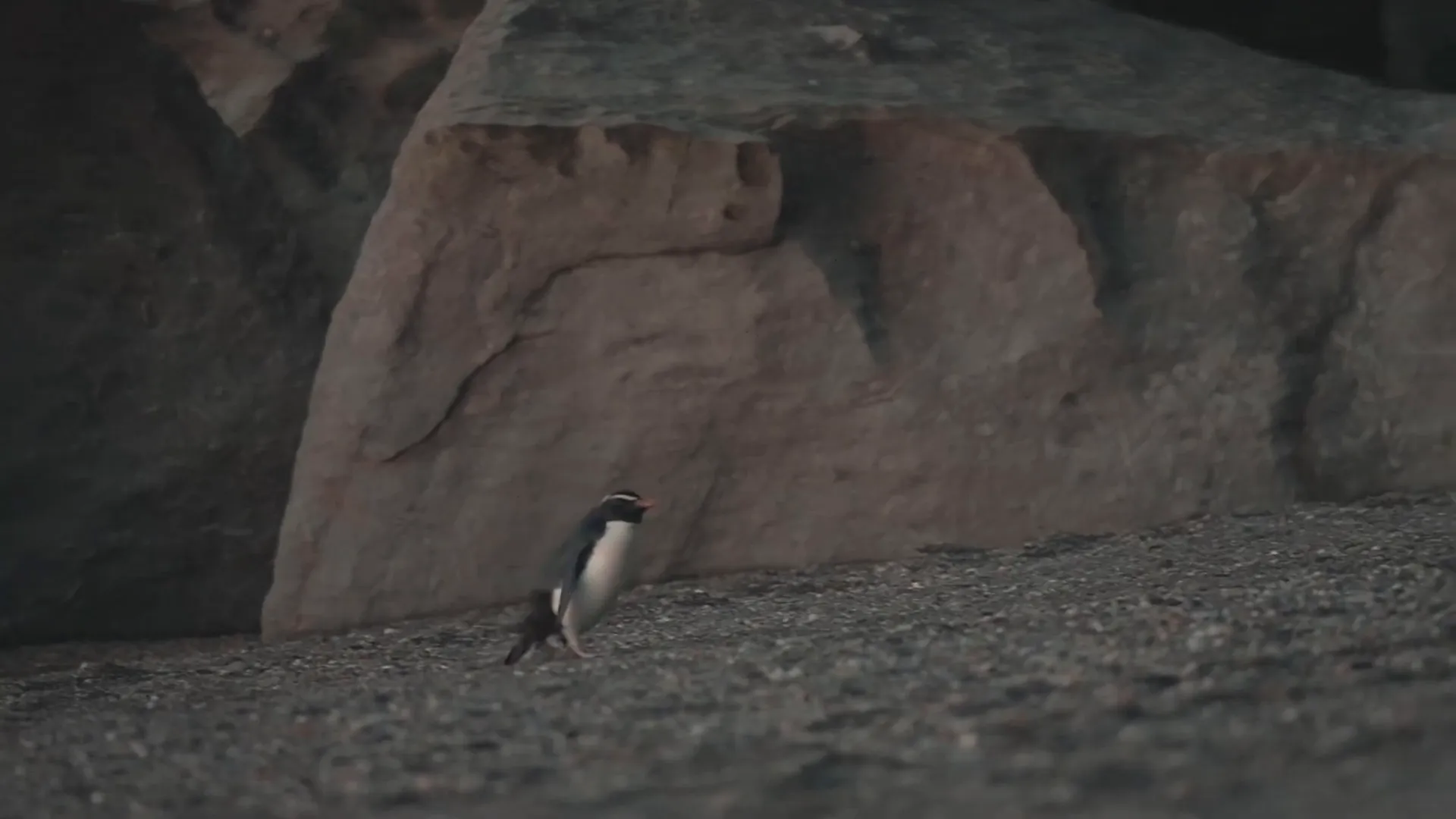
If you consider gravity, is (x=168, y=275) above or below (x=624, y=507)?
above

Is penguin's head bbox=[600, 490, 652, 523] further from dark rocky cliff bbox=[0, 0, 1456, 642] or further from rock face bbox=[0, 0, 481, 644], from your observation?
rock face bbox=[0, 0, 481, 644]

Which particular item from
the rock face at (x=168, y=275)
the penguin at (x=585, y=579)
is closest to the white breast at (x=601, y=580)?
the penguin at (x=585, y=579)

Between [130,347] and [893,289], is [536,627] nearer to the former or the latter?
[893,289]

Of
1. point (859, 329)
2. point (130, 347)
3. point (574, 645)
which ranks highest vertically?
point (859, 329)

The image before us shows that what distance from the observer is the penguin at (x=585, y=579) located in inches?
169

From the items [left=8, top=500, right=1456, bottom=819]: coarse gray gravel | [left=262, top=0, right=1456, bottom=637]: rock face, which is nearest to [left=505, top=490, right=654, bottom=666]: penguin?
[left=8, top=500, right=1456, bottom=819]: coarse gray gravel

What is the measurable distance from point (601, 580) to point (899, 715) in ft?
6.47

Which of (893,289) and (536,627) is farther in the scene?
(893,289)

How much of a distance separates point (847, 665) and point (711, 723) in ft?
1.69

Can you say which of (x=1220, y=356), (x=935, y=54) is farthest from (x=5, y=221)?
(x=1220, y=356)

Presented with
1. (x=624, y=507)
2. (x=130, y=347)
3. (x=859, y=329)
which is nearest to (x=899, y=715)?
(x=624, y=507)

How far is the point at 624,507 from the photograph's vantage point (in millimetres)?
4645

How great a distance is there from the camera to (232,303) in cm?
643

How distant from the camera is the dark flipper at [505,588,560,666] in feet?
13.9
